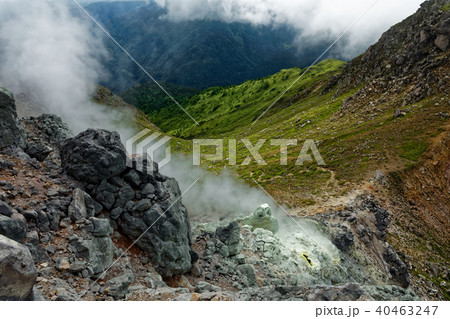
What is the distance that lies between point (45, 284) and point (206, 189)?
35253mm

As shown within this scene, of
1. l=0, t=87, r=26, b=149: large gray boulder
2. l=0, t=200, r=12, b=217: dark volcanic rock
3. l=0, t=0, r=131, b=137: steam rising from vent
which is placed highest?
l=0, t=0, r=131, b=137: steam rising from vent

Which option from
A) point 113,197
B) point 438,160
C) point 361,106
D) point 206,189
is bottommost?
point 113,197

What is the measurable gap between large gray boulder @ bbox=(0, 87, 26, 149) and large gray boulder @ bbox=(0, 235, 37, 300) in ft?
27.4

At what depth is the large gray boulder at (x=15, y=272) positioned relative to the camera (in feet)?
24.6

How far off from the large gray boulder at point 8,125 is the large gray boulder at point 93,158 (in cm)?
231

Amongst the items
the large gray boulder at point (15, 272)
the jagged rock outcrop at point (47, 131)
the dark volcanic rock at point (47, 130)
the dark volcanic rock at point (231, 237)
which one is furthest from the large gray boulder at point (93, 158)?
the dark volcanic rock at point (231, 237)

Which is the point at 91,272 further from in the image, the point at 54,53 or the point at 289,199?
the point at 54,53

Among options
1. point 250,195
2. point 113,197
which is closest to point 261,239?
point 113,197

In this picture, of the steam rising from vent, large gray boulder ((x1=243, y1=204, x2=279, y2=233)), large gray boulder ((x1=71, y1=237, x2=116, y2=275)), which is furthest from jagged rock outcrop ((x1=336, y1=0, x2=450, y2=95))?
the steam rising from vent

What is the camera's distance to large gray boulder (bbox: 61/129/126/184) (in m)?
14.0

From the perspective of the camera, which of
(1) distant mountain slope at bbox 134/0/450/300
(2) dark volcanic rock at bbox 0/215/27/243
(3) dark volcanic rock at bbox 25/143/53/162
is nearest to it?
(2) dark volcanic rock at bbox 0/215/27/243

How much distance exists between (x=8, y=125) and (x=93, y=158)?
4.77 metres

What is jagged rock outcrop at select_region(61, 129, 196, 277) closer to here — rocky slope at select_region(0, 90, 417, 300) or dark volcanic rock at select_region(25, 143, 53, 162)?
rocky slope at select_region(0, 90, 417, 300)

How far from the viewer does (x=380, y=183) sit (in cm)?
4062
